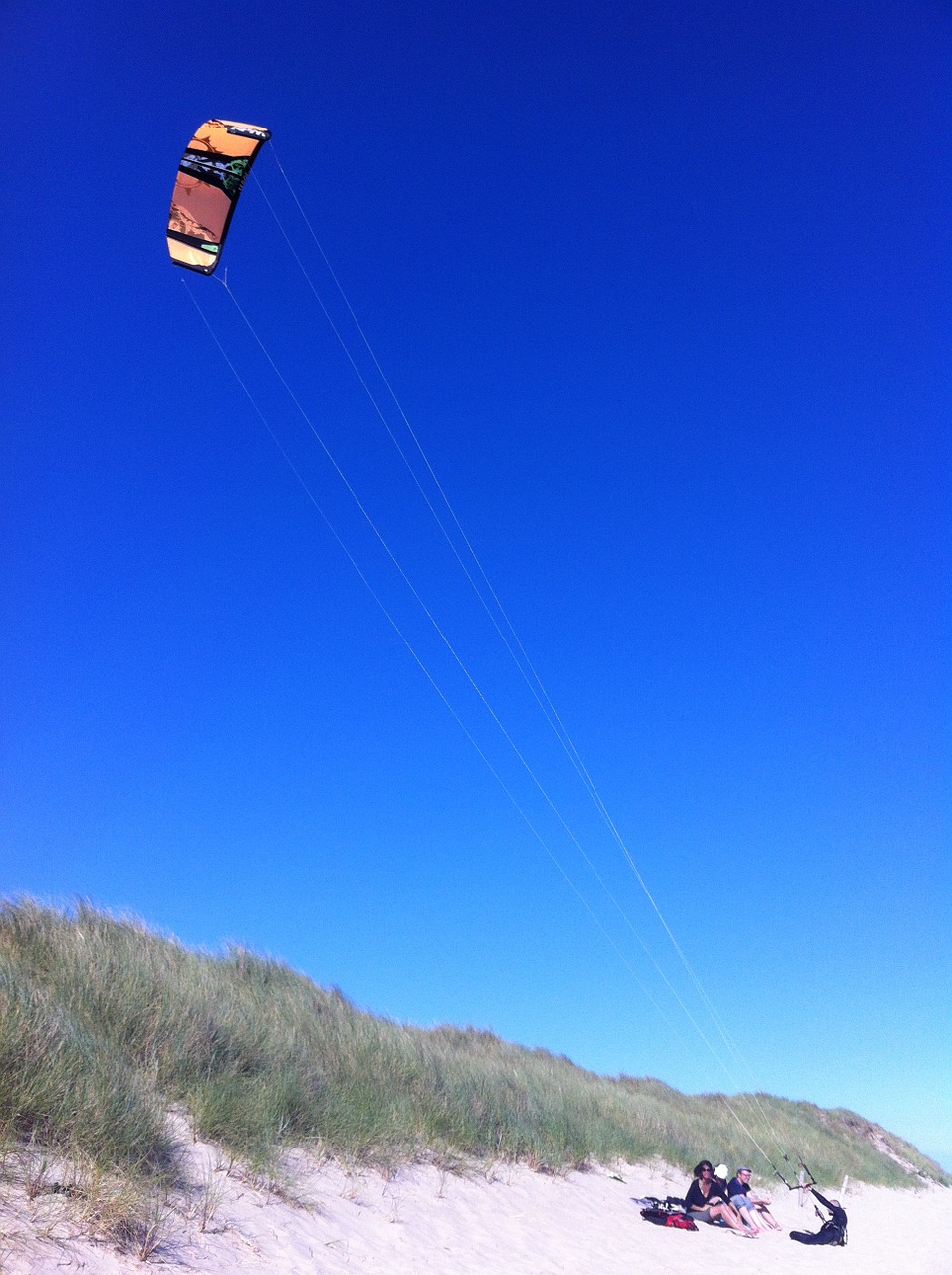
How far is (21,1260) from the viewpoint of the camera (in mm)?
3648

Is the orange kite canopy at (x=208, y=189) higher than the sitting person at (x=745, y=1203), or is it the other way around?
the orange kite canopy at (x=208, y=189)

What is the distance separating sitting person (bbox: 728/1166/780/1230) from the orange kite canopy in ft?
37.5

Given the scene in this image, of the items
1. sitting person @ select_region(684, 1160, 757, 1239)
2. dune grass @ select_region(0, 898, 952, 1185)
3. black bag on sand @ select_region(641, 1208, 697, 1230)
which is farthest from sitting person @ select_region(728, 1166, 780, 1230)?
dune grass @ select_region(0, 898, 952, 1185)

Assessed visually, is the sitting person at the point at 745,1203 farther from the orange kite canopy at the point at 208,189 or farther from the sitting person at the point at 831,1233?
the orange kite canopy at the point at 208,189

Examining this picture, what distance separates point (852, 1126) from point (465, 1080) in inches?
1071

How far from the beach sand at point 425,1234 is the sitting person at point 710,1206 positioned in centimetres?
18

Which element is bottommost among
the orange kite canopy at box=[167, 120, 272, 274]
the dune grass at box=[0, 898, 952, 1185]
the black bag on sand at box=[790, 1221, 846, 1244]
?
the black bag on sand at box=[790, 1221, 846, 1244]

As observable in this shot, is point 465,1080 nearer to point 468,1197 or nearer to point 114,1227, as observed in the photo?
point 468,1197

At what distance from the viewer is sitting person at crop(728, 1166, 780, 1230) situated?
393 inches

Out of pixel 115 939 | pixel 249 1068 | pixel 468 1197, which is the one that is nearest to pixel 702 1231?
pixel 468 1197

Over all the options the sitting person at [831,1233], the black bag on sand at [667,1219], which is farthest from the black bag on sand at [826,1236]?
the black bag on sand at [667,1219]

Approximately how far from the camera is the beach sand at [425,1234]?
4.03 m

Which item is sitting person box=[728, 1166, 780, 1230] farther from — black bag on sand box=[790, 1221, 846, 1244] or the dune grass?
the dune grass

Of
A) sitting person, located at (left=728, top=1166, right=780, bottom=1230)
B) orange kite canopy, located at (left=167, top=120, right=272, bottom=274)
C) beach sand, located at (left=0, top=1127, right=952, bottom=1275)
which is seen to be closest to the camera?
beach sand, located at (left=0, top=1127, right=952, bottom=1275)
